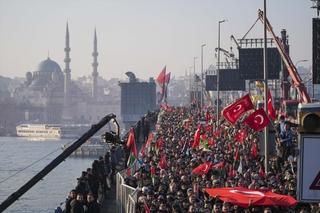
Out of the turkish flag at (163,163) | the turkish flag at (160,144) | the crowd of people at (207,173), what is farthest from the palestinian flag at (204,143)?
the turkish flag at (163,163)

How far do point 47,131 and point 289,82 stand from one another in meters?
139

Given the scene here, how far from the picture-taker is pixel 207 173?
61.1 ft

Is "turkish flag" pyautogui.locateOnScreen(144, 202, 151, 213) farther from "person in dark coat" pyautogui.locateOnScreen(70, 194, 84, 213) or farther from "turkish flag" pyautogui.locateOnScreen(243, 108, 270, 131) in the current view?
"turkish flag" pyautogui.locateOnScreen(243, 108, 270, 131)

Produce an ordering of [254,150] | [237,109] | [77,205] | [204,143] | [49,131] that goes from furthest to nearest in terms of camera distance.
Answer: [49,131]
[204,143]
[254,150]
[237,109]
[77,205]

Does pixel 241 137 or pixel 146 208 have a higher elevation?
pixel 241 137

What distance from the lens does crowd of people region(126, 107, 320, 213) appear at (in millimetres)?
13836

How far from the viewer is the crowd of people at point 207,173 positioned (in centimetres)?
1384

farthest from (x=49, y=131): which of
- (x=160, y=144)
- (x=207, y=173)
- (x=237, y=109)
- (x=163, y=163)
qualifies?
(x=207, y=173)

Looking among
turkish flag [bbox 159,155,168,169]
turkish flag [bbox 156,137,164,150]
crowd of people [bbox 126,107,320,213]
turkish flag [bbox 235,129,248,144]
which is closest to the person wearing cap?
crowd of people [bbox 126,107,320,213]

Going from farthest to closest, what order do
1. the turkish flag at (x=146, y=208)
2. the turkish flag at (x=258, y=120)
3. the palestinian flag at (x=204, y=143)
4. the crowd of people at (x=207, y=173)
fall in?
the palestinian flag at (x=204, y=143) < the turkish flag at (x=258, y=120) < the crowd of people at (x=207, y=173) < the turkish flag at (x=146, y=208)

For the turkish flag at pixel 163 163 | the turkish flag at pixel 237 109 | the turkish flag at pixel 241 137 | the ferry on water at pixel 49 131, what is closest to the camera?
the turkish flag at pixel 163 163

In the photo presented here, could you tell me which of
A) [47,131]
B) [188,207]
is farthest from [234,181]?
[47,131]

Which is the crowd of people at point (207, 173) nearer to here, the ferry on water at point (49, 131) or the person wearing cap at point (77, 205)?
the person wearing cap at point (77, 205)

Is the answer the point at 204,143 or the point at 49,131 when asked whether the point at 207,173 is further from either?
the point at 49,131
